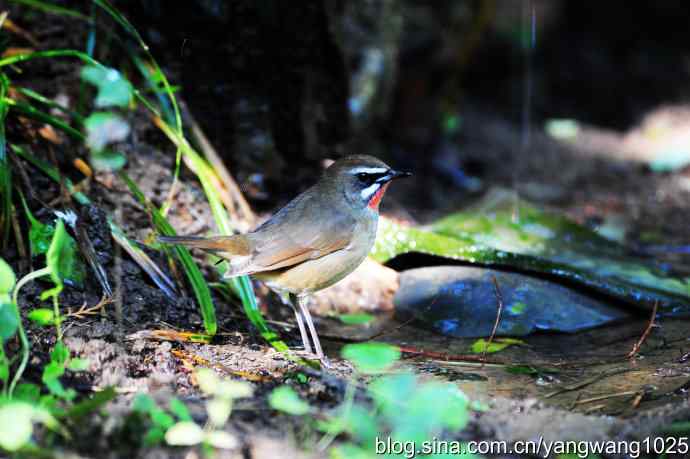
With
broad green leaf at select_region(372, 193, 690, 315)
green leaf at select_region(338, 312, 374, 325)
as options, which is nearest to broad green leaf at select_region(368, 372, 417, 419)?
green leaf at select_region(338, 312, 374, 325)

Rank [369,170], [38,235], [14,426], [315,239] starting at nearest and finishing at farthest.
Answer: [14,426] → [38,235] → [315,239] → [369,170]

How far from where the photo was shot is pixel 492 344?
4.66m

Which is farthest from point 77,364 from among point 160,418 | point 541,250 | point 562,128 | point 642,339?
point 562,128

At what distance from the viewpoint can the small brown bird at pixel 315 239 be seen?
437 cm

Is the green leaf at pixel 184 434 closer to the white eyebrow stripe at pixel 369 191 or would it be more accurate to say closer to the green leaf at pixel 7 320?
the green leaf at pixel 7 320

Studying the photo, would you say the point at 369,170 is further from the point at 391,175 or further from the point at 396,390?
the point at 396,390

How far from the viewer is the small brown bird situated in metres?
4.37

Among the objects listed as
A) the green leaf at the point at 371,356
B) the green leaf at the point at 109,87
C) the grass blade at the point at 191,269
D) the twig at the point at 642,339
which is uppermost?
the green leaf at the point at 109,87

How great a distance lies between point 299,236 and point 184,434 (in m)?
1.95

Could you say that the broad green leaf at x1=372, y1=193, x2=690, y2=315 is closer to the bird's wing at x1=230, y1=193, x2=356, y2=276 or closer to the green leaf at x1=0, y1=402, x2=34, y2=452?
the bird's wing at x1=230, y1=193, x2=356, y2=276

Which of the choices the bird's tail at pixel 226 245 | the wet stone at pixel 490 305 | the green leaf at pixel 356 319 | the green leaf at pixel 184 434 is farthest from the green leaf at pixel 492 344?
the green leaf at pixel 184 434

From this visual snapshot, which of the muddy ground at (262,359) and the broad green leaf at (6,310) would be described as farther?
the muddy ground at (262,359)

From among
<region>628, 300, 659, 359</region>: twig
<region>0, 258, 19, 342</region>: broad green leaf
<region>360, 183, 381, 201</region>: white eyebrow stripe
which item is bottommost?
<region>628, 300, 659, 359</region>: twig

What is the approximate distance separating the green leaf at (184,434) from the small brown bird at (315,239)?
4.85ft
